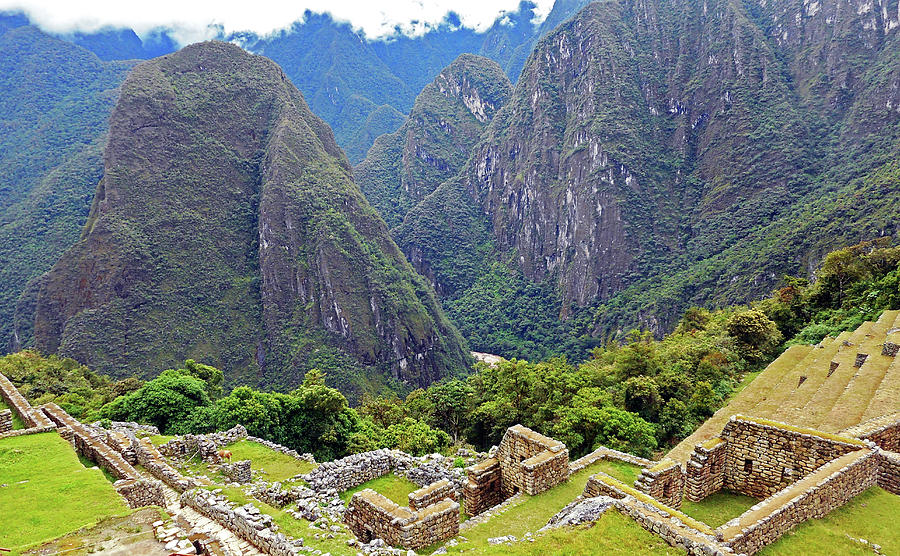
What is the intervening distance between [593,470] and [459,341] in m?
131

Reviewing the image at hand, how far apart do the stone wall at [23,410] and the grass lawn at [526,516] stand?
50.2 ft

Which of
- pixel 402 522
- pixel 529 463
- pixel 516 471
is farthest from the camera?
pixel 516 471

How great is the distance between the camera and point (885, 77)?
429 ft

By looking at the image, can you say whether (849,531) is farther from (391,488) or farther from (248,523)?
(391,488)

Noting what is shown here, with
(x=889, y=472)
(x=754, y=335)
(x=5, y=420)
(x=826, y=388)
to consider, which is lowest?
(x=754, y=335)

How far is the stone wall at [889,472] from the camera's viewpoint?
8.23 meters

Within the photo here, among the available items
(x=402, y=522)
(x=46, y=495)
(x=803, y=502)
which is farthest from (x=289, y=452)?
(x=803, y=502)

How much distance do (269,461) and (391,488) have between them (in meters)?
6.27

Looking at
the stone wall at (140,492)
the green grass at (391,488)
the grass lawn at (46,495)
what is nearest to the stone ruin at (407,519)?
the green grass at (391,488)

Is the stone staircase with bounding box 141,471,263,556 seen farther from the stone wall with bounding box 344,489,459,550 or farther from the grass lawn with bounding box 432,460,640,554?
the grass lawn with bounding box 432,460,640,554

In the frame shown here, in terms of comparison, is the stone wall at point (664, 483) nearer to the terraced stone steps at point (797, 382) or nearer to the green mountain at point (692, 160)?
the terraced stone steps at point (797, 382)

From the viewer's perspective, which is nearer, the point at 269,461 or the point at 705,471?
the point at 705,471

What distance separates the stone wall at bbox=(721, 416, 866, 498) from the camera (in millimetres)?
8691

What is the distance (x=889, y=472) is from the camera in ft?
27.3
